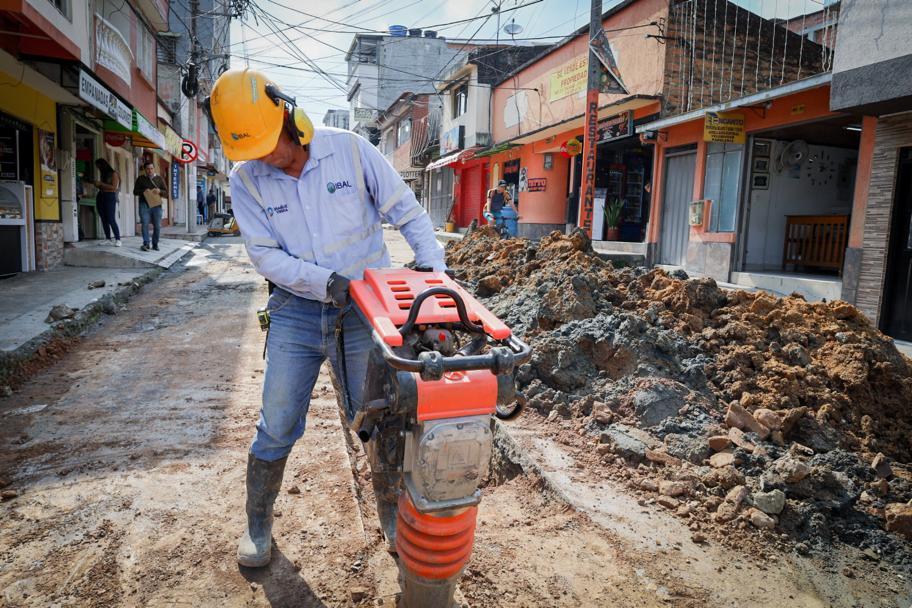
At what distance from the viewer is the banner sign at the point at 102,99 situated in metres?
A: 8.27

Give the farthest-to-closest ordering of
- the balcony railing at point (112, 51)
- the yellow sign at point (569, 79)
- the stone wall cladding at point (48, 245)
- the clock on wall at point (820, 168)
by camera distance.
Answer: the yellow sign at point (569, 79), the clock on wall at point (820, 168), the balcony railing at point (112, 51), the stone wall cladding at point (48, 245)

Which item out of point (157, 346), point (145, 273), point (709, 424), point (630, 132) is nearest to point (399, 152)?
point (630, 132)

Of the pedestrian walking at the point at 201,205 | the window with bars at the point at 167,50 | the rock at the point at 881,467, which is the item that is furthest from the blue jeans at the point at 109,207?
the pedestrian walking at the point at 201,205

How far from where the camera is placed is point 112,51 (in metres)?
10.5

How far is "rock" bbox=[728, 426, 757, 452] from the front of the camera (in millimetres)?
3232

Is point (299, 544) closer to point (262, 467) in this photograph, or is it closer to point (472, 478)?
point (262, 467)

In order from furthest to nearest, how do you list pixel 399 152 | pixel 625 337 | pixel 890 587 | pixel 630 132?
pixel 399 152 < pixel 630 132 < pixel 625 337 < pixel 890 587

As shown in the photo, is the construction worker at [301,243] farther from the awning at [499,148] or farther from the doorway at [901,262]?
the awning at [499,148]

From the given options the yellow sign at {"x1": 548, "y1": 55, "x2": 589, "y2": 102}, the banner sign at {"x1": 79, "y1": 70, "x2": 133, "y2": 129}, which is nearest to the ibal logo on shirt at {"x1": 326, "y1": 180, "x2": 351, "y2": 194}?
the banner sign at {"x1": 79, "y1": 70, "x2": 133, "y2": 129}

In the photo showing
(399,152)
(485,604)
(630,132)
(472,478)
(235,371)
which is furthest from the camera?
(399,152)

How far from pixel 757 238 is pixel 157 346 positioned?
970cm

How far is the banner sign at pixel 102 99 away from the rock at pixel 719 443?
348 inches

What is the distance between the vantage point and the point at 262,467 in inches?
90.0

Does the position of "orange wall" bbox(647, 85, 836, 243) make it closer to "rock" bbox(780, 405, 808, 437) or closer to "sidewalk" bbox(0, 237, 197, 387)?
"rock" bbox(780, 405, 808, 437)
